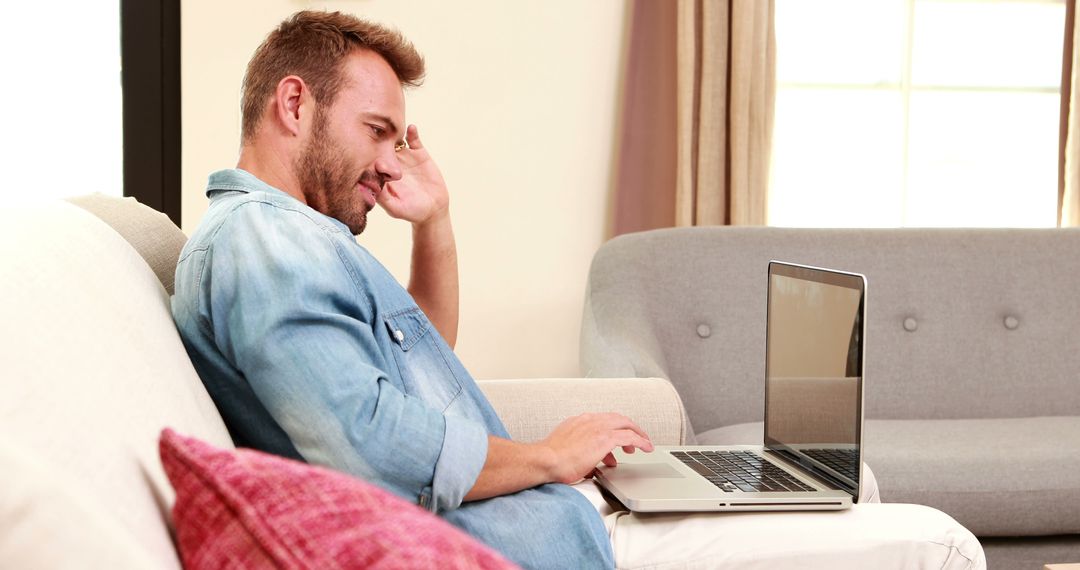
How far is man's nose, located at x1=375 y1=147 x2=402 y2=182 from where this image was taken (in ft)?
4.66

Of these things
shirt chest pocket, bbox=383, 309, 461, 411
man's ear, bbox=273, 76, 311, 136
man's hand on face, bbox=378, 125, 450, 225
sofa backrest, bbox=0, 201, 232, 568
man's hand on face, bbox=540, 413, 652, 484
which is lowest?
man's hand on face, bbox=540, 413, 652, 484

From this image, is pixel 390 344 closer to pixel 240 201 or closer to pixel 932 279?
pixel 240 201

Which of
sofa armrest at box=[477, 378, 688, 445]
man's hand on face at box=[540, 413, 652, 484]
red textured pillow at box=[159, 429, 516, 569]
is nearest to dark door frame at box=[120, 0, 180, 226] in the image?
sofa armrest at box=[477, 378, 688, 445]

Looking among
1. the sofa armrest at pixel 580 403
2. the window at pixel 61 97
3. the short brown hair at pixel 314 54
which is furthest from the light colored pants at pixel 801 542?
the window at pixel 61 97

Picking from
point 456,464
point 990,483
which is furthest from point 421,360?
point 990,483

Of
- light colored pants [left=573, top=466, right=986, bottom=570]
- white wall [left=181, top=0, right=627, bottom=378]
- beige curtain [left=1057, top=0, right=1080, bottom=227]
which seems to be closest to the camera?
light colored pants [left=573, top=466, right=986, bottom=570]

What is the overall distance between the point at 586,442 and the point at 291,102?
0.57 metres

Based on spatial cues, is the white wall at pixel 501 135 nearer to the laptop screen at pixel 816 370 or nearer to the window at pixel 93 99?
the window at pixel 93 99

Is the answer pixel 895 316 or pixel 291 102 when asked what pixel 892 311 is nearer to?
pixel 895 316

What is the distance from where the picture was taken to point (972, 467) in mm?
2035

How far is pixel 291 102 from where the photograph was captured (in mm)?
1338

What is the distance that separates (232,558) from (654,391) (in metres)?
1.30

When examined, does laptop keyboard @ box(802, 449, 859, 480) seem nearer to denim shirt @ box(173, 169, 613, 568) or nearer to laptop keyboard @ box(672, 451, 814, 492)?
laptop keyboard @ box(672, 451, 814, 492)

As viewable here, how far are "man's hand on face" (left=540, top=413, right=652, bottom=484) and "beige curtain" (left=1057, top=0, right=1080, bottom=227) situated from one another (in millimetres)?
2268
